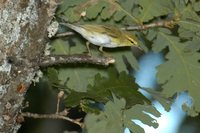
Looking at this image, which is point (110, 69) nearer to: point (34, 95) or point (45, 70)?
point (45, 70)

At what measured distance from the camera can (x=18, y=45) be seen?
6.89 feet

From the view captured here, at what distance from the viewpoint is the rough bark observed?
2.07m

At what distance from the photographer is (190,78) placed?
2705mm

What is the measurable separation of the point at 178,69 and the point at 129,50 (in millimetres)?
291

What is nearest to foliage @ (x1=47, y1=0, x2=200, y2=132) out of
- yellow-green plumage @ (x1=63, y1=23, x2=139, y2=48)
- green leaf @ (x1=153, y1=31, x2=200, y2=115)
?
green leaf @ (x1=153, y1=31, x2=200, y2=115)

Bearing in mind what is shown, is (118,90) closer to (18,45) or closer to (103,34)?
(103,34)

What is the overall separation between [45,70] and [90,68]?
10.4 inches

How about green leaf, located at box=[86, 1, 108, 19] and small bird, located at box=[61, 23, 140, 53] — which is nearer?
small bird, located at box=[61, 23, 140, 53]

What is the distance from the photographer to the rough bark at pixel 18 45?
2075 mm

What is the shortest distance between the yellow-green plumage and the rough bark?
0.31 meters

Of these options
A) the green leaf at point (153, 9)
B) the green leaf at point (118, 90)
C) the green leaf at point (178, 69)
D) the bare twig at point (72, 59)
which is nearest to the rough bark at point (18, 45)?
the bare twig at point (72, 59)

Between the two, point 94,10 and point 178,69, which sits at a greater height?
point 94,10

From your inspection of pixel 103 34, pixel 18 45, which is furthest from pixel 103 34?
pixel 18 45

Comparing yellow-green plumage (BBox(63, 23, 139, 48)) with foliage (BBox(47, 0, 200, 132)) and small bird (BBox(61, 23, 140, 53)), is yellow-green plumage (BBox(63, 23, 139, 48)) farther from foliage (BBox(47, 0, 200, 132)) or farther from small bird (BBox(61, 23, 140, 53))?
foliage (BBox(47, 0, 200, 132))
